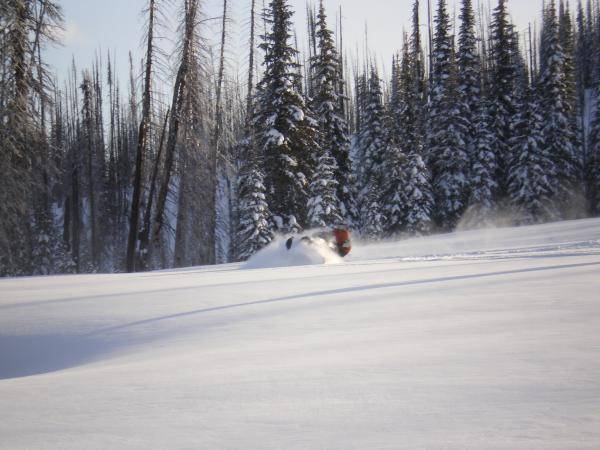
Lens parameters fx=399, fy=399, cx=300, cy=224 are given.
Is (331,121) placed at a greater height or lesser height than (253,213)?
greater

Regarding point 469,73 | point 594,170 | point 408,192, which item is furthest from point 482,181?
point 469,73

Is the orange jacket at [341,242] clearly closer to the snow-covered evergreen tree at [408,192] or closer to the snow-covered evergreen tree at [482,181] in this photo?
the snow-covered evergreen tree at [408,192]

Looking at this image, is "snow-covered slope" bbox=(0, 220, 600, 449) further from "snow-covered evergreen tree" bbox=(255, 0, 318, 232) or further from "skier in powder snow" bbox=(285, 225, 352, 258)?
"snow-covered evergreen tree" bbox=(255, 0, 318, 232)

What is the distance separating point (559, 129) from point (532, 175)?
499 cm

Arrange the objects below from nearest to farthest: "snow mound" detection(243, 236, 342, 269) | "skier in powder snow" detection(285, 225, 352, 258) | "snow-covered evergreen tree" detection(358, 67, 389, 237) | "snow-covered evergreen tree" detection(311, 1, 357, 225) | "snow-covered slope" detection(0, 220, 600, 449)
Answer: "snow-covered slope" detection(0, 220, 600, 449)
"snow mound" detection(243, 236, 342, 269)
"skier in powder snow" detection(285, 225, 352, 258)
"snow-covered evergreen tree" detection(311, 1, 357, 225)
"snow-covered evergreen tree" detection(358, 67, 389, 237)

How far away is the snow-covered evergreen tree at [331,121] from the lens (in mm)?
27953

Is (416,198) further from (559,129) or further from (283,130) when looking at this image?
(559,129)

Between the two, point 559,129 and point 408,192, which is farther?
point 559,129

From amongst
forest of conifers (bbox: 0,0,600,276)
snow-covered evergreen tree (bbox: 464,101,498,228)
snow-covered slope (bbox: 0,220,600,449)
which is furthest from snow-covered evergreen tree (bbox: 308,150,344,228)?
snow-covered slope (bbox: 0,220,600,449)

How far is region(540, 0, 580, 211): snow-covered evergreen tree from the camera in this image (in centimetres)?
3012

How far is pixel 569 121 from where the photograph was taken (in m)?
31.0

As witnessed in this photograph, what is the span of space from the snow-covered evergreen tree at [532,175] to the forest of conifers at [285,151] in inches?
4.7

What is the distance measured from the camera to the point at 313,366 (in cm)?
208

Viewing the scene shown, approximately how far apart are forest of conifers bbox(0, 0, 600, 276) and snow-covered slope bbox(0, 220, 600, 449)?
12785 mm
